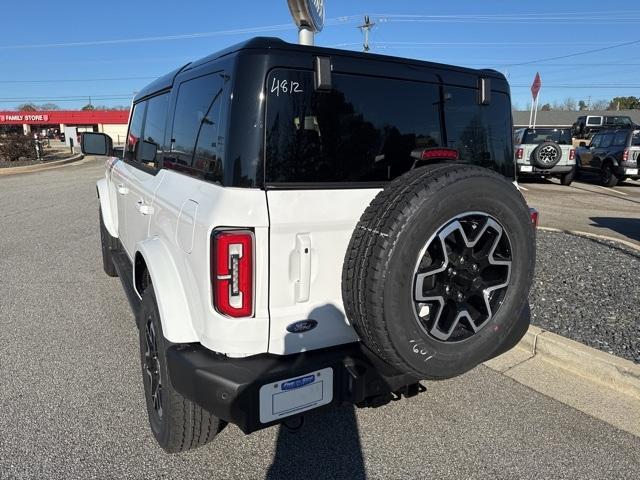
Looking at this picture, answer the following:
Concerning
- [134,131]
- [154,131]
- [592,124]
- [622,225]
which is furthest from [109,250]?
[592,124]

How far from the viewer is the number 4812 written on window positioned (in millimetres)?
2039

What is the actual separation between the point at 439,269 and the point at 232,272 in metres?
0.90

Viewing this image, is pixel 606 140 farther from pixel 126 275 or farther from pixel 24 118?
pixel 24 118

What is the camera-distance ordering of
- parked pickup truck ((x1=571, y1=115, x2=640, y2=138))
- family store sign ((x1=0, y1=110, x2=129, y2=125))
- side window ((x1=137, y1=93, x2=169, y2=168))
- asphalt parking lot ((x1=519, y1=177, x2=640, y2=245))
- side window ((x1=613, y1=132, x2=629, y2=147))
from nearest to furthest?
1. side window ((x1=137, y1=93, x2=169, y2=168))
2. asphalt parking lot ((x1=519, y1=177, x2=640, y2=245))
3. side window ((x1=613, y1=132, x2=629, y2=147))
4. parked pickup truck ((x1=571, y1=115, x2=640, y2=138))
5. family store sign ((x1=0, y1=110, x2=129, y2=125))

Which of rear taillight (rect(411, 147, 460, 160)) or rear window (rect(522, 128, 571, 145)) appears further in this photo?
rear window (rect(522, 128, 571, 145))

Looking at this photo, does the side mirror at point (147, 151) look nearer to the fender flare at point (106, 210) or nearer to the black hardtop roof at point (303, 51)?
the black hardtop roof at point (303, 51)

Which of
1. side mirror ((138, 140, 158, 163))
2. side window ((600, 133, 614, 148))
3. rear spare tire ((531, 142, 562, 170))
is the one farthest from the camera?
side window ((600, 133, 614, 148))

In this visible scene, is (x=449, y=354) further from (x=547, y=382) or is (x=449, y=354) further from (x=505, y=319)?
(x=547, y=382)

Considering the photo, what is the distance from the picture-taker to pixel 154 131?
3.30m

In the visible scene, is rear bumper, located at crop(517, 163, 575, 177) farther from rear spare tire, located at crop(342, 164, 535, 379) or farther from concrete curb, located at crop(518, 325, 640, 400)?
rear spare tire, located at crop(342, 164, 535, 379)

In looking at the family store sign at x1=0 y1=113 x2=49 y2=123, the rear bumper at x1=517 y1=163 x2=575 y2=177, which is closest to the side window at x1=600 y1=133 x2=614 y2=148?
the rear bumper at x1=517 y1=163 x2=575 y2=177

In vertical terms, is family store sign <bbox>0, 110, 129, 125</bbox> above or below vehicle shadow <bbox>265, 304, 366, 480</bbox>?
above

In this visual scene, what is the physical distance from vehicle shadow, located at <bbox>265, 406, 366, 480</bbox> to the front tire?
380mm

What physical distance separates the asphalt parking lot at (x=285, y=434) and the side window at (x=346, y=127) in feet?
4.78
